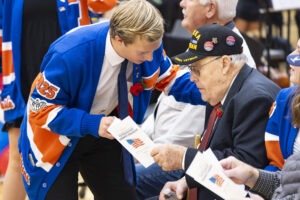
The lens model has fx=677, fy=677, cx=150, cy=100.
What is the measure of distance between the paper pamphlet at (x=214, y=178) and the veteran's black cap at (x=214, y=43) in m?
0.57

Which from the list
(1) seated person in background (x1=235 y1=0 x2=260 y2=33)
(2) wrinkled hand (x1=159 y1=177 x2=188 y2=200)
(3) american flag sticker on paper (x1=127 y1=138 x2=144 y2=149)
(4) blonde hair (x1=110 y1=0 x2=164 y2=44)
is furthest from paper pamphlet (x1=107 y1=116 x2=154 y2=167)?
(1) seated person in background (x1=235 y1=0 x2=260 y2=33)

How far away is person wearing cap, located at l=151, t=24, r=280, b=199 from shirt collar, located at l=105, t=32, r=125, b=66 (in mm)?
274

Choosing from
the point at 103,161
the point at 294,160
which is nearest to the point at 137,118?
the point at 103,161

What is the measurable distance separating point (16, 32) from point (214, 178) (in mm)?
1765

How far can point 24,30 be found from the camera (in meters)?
3.68

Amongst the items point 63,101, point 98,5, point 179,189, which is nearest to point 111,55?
point 63,101

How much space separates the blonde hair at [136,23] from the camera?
9.05 feet

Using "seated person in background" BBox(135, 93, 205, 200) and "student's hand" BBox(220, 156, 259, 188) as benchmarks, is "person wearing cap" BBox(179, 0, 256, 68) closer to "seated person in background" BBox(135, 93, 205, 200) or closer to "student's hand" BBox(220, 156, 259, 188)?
"seated person in background" BBox(135, 93, 205, 200)

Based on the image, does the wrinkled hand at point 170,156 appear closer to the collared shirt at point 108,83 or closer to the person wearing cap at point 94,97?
the person wearing cap at point 94,97

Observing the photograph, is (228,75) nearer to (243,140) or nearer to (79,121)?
(243,140)

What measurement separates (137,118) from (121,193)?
1.19ft

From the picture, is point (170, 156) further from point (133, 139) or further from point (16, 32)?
point (16, 32)

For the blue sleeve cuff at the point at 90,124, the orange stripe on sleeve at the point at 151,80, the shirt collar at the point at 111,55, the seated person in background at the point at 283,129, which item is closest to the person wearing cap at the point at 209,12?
the orange stripe on sleeve at the point at 151,80

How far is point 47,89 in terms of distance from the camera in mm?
2855
